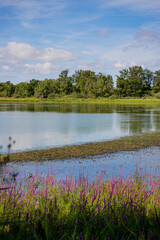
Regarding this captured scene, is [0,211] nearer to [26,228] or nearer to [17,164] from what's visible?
[26,228]

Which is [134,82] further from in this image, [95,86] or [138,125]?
[138,125]

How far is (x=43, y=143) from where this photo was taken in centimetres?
1941

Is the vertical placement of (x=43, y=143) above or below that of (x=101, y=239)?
below

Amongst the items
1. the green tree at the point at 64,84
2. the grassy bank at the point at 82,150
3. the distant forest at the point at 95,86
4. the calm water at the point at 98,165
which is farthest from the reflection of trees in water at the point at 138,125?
the green tree at the point at 64,84

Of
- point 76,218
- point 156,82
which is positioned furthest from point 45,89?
point 76,218

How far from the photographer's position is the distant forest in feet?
393

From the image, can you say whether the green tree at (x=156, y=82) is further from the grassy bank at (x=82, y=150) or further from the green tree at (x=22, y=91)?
the grassy bank at (x=82, y=150)

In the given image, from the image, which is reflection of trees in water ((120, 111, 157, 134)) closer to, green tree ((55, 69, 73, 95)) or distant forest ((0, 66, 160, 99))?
distant forest ((0, 66, 160, 99))

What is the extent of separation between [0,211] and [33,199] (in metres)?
0.85

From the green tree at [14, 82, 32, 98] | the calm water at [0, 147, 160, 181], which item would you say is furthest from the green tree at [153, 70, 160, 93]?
the calm water at [0, 147, 160, 181]

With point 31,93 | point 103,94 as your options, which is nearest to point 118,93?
point 103,94

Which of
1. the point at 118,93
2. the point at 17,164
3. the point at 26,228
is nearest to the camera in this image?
the point at 26,228

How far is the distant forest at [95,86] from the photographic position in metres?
120

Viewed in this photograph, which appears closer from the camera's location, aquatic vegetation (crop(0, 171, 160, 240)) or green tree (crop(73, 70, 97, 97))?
aquatic vegetation (crop(0, 171, 160, 240))
